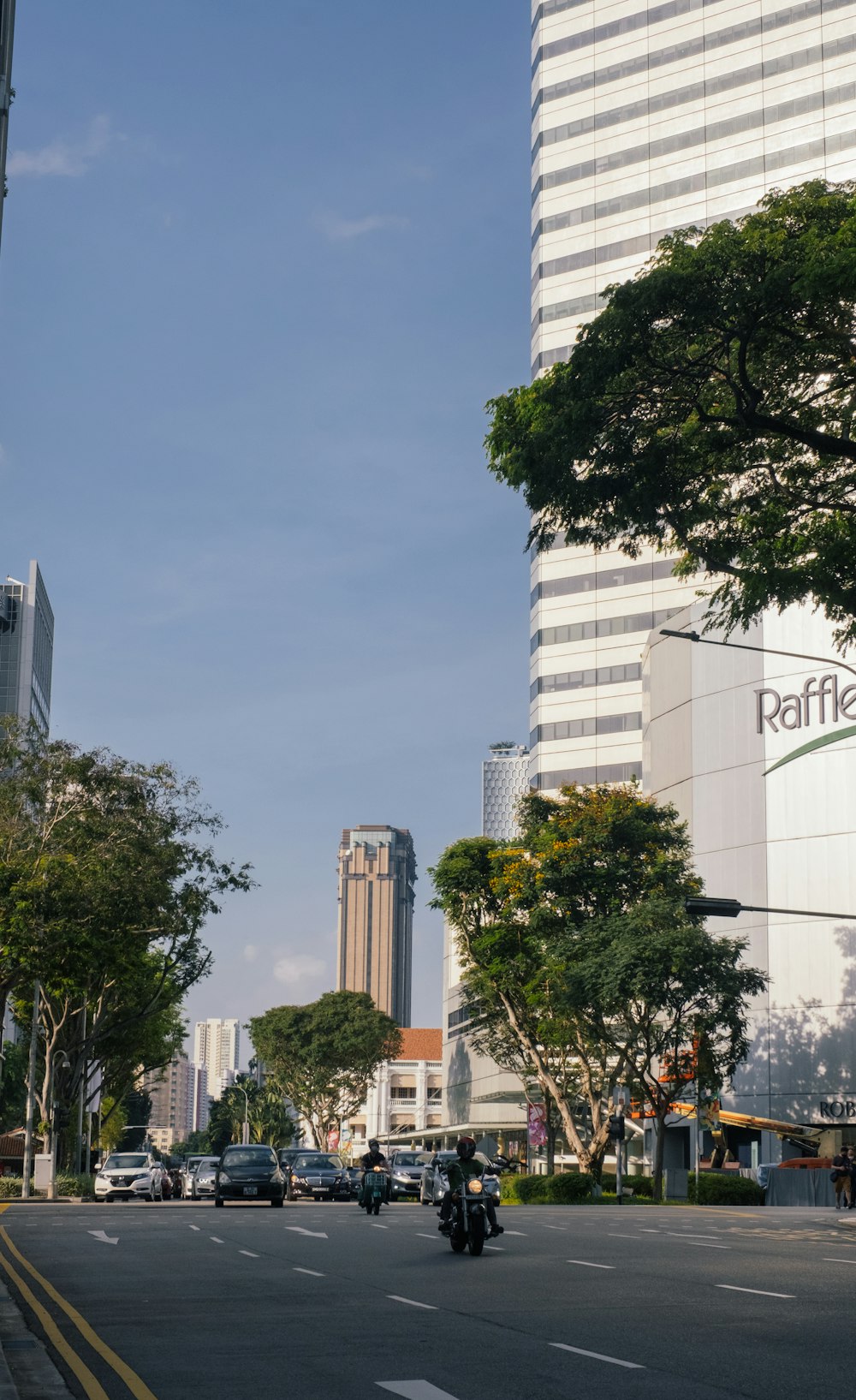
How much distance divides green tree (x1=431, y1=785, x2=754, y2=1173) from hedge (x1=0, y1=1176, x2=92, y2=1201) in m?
14.6

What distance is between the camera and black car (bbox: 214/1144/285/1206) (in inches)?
1468

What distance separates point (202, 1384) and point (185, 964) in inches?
1662

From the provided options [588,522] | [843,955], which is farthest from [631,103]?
[588,522]

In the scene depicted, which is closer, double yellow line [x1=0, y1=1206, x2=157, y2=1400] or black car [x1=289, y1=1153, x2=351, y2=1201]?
double yellow line [x1=0, y1=1206, x2=157, y2=1400]

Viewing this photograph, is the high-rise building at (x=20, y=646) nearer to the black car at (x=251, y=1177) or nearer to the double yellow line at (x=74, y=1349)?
the black car at (x=251, y=1177)

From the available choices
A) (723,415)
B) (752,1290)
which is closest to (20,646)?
(723,415)

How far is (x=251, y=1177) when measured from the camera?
1469 inches

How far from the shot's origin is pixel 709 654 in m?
66.9

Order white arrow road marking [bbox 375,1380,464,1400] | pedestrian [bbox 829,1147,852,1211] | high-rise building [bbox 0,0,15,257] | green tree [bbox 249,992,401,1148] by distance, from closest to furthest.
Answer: white arrow road marking [bbox 375,1380,464,1400] < high-rise building [bbox 0,0,15,257] < pedestrian [bbox 829,1147,852,1211] < green tree [bbox 249,992,401,1148]

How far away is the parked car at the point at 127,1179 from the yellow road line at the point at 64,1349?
33.2m

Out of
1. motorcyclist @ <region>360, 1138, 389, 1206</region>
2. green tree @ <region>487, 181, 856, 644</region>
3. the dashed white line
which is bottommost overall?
motorcyclist @ <region>360, 1138, 389, 1206</region>

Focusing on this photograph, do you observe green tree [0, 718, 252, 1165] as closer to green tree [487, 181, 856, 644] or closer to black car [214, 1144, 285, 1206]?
black car [214, 1144, 285, 1206]

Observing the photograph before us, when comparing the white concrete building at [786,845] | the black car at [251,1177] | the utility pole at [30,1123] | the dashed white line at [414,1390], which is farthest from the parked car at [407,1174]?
the dashed white line at [414,1390]

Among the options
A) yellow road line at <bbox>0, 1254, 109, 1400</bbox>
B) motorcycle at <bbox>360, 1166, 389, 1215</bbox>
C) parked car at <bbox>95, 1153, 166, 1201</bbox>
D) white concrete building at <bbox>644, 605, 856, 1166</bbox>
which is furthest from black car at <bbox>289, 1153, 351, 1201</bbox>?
yellow road line at <bbox>0, 1254, 109, 1400</bbox>
